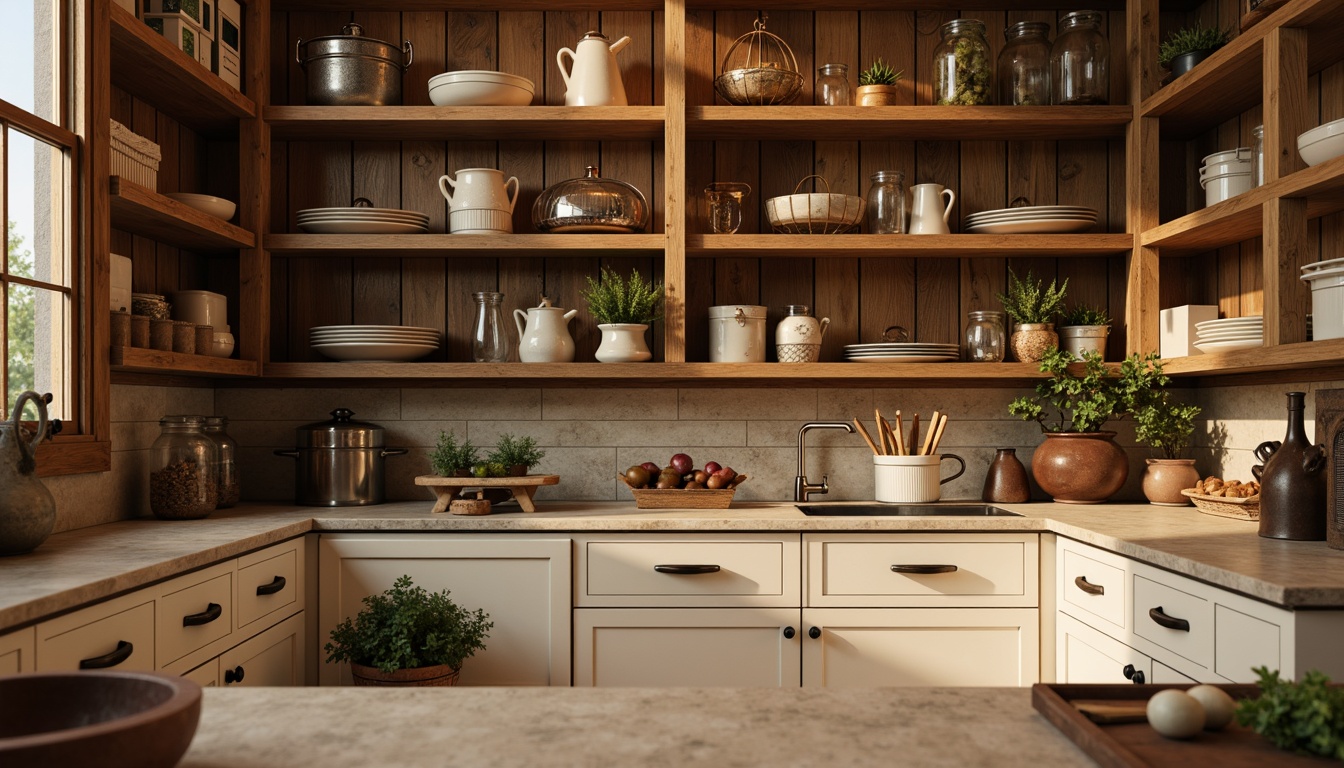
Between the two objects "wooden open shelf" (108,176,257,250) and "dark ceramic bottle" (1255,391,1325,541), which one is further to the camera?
"wooden open shelf" (108,176,257,250)

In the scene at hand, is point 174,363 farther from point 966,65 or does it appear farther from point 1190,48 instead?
point 1190,48

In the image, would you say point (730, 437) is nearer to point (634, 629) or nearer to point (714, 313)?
point (714, 313)

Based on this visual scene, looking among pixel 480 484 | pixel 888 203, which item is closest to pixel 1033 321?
pixel 888 203

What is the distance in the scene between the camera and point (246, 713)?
1.05 metres

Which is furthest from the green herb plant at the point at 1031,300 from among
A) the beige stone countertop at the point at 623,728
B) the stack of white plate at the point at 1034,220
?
the beige stone countertop at the point at 623,728

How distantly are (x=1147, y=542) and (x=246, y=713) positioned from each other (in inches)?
77.7

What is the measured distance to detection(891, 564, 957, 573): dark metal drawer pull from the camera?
2.80 meters

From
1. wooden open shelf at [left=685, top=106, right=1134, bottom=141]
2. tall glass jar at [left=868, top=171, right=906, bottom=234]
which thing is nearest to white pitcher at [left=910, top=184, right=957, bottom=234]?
tall glass jar at [left=868, top=171, right=906, bottom=234]

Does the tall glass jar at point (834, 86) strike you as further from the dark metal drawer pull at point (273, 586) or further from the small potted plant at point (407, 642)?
the dark metal drawer pull at point (273, 586)

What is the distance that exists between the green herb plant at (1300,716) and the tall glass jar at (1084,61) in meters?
2.77

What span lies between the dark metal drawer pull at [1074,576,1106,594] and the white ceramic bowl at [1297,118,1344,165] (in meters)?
1.14

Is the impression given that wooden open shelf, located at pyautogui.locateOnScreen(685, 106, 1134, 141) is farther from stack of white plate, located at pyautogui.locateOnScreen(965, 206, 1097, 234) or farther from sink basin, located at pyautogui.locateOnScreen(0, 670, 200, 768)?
sink basin, located at pyautogui.locateOnScreen(0, 670, 200, 768)

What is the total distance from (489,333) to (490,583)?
92 centimetres

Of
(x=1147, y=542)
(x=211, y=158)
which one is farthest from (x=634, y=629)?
(x=211, y=158)
